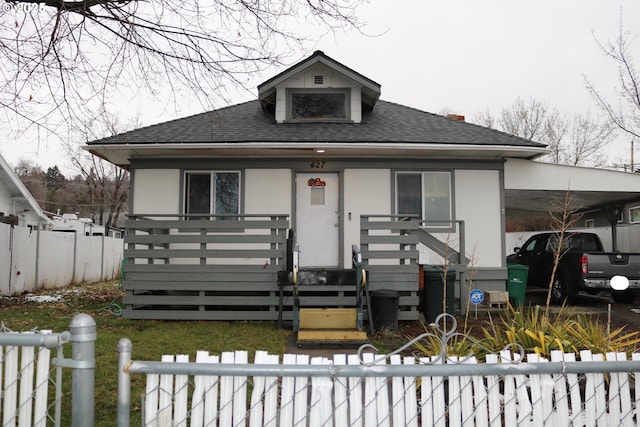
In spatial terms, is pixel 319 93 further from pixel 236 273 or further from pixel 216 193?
pixel 236 273

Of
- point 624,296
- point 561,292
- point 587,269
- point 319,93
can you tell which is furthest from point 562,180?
point 319,93

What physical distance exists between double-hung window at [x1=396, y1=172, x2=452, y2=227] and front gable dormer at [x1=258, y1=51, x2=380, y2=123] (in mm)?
2029

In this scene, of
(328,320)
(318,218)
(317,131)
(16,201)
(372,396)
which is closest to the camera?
(372,396)

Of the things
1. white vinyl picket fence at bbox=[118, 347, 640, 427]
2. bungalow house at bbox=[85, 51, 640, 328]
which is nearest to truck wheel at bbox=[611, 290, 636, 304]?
bungalow house at bbox=[85, 51, 640, 328]

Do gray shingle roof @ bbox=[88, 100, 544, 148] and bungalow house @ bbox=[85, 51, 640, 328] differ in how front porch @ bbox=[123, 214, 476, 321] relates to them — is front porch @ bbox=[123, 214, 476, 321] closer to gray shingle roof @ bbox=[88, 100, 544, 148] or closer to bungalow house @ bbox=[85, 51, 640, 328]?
bungalow house @ bbox=[85, 51, 640, 328]

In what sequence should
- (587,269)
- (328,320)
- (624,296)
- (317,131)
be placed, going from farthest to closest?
(624,296) → (317,131) → (587,269) → (328,320)

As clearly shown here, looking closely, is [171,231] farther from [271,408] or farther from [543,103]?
[543,103]

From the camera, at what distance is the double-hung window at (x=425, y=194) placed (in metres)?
10.7

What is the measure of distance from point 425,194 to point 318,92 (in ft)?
11.9

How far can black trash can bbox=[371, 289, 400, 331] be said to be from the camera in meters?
7.84

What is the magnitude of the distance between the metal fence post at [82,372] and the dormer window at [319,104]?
10.1m

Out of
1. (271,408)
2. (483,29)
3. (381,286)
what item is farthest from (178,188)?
(271,408)

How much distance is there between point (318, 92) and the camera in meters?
11.7

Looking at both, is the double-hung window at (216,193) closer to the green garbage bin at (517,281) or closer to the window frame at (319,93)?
the window frame at (319,93)
